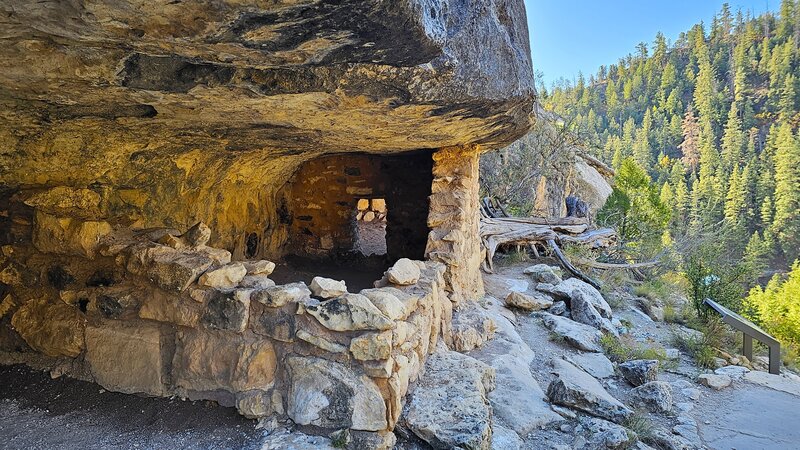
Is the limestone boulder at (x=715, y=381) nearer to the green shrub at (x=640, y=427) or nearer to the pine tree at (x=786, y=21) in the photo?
the green shrub at (x=640, y=427)

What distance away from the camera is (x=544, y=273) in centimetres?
616

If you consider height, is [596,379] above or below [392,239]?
below

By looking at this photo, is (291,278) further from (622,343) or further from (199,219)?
(622,343)

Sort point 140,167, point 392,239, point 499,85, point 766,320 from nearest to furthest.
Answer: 1. point 499,85
2. point 140,167
3. point 392,239
4. point 766,320

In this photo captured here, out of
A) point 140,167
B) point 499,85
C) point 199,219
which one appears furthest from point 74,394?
point 499,85

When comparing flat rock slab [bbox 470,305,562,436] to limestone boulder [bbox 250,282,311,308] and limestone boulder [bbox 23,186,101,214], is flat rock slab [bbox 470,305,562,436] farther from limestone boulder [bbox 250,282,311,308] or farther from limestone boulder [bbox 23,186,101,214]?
limestone boulder [bbox 23,186,101,214]

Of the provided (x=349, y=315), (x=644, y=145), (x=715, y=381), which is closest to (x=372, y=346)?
(x=349, y=315)

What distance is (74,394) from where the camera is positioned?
2.43 m

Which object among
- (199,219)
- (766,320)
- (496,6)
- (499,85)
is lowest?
(766,320)

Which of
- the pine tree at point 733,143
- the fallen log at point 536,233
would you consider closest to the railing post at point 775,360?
the fallen log at point 536,233

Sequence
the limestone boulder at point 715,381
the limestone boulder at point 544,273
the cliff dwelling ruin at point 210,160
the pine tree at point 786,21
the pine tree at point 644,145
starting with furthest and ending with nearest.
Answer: the pine tree at point 786,21 < the pine tree at point 644,145 < the limestone boulder at point 544,273 < the limestone boulder at point 715,381 < the cliff dwelling ruin at point 210,160

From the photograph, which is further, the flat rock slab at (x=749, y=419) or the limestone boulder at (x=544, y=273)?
the limestone boulder at (x=544, y=273)

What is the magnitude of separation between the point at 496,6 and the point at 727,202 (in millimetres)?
34260

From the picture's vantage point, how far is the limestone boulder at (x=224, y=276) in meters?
2.29
